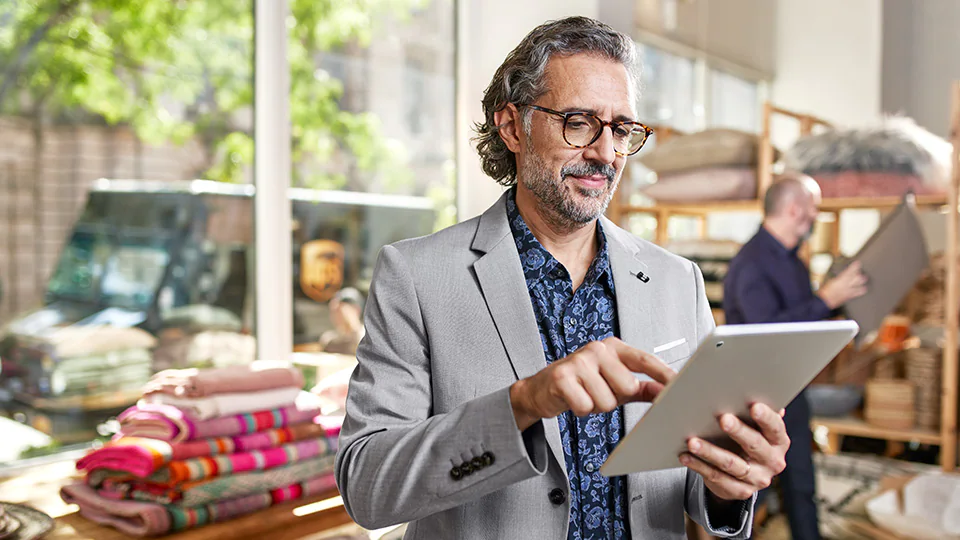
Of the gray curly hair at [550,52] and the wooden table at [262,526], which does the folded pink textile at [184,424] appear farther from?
the gray curly hair at [550,52]

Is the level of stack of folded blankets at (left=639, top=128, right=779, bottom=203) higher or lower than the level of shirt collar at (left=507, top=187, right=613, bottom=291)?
higher

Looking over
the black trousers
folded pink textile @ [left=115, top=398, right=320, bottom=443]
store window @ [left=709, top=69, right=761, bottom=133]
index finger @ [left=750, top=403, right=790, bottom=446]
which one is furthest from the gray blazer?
store window @ [left=709, top=69, right=761, bottom=133]

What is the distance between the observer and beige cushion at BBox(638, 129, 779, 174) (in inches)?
147

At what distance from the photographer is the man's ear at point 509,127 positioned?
137 centimetres

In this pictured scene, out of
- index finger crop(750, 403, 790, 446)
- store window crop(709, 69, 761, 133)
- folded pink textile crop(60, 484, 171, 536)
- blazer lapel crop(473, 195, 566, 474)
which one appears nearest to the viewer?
index finger crop(750, 403, 790, 446)

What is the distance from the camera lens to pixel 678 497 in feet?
4.23

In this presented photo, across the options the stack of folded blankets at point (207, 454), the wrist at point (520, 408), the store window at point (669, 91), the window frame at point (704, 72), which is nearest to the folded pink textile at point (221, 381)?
the stack of folded blankets at point (207, 454)

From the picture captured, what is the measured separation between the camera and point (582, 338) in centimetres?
128

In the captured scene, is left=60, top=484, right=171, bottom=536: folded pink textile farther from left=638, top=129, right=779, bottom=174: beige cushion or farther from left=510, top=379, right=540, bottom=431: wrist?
left=638, top=129, right=779, bottom=174: beige cushion

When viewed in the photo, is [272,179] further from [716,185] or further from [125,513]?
[716,185]

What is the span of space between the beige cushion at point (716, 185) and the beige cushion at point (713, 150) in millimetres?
34

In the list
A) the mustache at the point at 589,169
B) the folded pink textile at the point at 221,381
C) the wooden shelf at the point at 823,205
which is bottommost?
the folded pink textile at the point at 221,381

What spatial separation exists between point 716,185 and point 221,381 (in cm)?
258

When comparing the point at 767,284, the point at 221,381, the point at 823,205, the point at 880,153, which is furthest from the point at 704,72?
the point at 221,381
